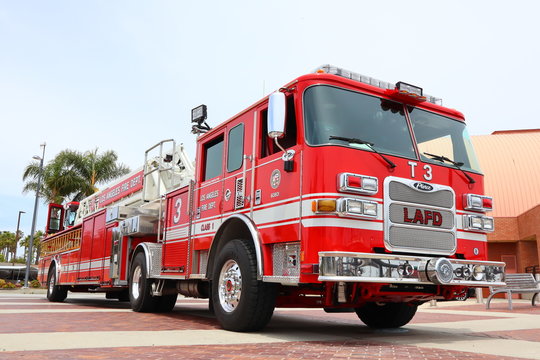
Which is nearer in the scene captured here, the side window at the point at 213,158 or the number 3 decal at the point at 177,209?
the side window at the point at 213,158

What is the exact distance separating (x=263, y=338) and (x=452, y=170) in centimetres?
307

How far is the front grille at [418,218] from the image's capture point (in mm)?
5578

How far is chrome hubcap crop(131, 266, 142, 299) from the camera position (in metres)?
9.38

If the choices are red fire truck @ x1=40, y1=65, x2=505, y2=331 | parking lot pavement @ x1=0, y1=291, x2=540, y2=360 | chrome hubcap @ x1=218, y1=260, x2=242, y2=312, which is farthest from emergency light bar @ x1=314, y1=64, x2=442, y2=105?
parking lot pavement @ x1=0, y1=291, x2=540, y2=360

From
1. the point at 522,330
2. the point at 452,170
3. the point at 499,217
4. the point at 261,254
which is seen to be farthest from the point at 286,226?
the point at 499,217

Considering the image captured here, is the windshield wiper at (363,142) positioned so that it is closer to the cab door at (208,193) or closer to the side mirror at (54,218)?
the cab door at (208,193)

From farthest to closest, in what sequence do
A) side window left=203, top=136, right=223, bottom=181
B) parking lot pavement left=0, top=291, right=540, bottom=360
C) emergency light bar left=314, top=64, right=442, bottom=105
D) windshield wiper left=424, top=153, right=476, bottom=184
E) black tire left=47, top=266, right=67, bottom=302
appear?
1. black tire left=47, top=266, right=67, bottom=302
2. side window left=203, top=136, right=223, bottom=181
3. windshield wiper left=424, top=153, right=476, bottom=184
4. emergency light bar left=314, top=64, right=442, bottom=105
5. parking lot pavement left=0, top=291, right=540, bottom=360

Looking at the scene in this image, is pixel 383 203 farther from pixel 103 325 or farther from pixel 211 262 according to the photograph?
pixel 103 325

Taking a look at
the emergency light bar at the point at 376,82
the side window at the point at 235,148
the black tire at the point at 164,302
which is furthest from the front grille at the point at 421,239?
→ the black tire at the point at 164,302

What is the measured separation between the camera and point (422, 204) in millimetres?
5832

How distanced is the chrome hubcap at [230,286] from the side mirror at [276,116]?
1764mm

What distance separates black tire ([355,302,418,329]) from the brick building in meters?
21.2

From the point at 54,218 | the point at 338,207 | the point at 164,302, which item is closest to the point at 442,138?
the point at 338,207

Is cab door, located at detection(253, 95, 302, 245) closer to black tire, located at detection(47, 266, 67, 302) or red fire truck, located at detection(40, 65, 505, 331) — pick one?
red fire truck, located at detection(40, 65, 505, 331)
